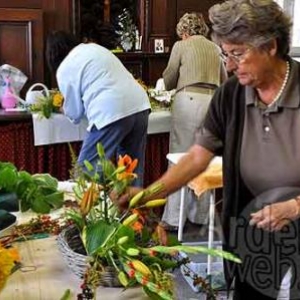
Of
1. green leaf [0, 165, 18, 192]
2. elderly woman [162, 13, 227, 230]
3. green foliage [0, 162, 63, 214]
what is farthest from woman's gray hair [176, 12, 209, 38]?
green leaf [0, 165, 18, 192]

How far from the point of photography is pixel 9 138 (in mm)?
3172

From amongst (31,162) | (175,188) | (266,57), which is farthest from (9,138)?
(266,57)

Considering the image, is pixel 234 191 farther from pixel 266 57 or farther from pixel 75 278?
pixel 75 278

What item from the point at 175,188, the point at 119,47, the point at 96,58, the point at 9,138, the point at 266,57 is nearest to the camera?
the point at 266,57

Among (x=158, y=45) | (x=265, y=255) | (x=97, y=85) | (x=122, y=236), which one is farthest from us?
(x=158, y=45)

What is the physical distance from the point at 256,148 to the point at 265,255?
0.32 meters

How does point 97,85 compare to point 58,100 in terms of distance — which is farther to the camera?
point 58,100

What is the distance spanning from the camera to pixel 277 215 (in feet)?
4.30

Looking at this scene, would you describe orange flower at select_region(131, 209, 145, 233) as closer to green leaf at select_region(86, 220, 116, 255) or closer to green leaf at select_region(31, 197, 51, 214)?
green leaf at select_region(86, 220, 116, 255)

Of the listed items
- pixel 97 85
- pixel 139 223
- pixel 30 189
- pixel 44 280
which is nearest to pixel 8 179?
pixel 30 189

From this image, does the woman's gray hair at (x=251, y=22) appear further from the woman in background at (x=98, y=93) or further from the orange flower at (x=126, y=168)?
→ the woman in background at (x=98, y=93)

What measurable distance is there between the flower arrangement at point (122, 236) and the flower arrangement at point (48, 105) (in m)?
2.08

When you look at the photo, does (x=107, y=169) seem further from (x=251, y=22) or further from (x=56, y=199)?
(x=251, y=22)

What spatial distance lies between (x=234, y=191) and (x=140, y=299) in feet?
1.88
